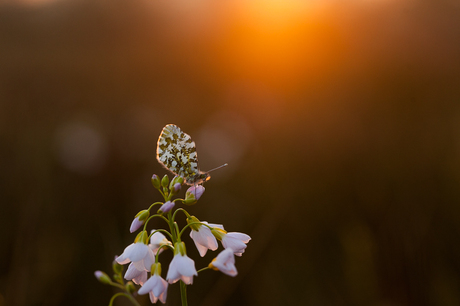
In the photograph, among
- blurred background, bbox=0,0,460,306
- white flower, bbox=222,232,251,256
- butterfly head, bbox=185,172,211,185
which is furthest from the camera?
blurred background, bbox=0,0,460,306

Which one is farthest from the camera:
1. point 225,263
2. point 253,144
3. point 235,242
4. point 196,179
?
point 253,144

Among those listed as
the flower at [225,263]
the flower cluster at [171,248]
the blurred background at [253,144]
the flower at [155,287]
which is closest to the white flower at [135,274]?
the flower cluster at [171,248]

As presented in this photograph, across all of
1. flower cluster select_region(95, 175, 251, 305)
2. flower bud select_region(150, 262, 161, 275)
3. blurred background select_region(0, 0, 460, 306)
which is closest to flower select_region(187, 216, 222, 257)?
flower cluster select_region(95, 175, 251, 305)

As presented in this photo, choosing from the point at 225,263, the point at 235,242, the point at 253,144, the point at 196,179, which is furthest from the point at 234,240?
the point at 253,144

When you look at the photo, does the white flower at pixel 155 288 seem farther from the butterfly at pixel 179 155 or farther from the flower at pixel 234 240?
the butterfly at pixel 179 155

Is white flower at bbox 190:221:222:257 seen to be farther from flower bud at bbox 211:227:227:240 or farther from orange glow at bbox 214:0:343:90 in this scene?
orange glow at bbox 214:0:343:90

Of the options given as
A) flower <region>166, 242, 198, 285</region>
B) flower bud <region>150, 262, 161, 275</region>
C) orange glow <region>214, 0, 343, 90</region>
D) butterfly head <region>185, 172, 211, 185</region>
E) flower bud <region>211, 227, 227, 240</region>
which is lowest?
flower bud <region>150, 262, 161, 275</region>

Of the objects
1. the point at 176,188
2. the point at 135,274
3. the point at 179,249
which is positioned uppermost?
the point at 176,188

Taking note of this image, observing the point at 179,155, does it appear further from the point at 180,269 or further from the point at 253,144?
the point at 253,144
